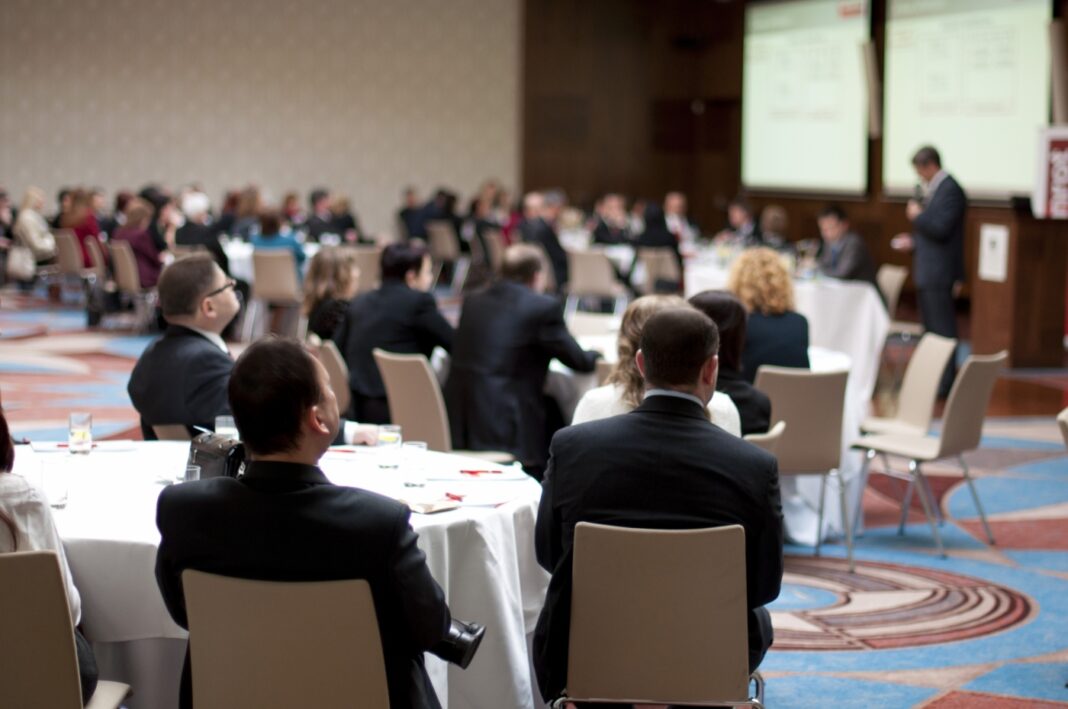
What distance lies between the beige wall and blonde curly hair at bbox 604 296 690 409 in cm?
1528

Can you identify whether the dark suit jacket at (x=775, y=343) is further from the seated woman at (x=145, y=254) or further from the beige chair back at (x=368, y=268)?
the seated woman at (x=145, y=254)

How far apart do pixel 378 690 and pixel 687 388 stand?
3.14 ft

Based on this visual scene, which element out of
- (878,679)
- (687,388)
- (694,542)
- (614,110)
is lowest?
(878,679)

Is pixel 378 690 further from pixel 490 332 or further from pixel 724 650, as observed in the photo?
pixel 490 332

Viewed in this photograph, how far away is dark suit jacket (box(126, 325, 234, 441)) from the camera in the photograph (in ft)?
14.6

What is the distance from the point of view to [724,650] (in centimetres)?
302

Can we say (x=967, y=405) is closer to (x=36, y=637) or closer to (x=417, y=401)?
(x=417, y=401)

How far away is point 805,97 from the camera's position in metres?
17.3

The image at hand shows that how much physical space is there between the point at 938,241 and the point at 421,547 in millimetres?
7602

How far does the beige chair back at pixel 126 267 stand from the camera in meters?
12.3

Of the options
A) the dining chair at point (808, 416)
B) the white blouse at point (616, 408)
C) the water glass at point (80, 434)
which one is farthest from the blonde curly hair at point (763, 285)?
the water glass at point (80, 434)

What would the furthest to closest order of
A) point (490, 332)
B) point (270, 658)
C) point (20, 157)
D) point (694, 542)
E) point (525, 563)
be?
point (20, 157) → point (490, 332) → point (525, 563) → point (694, 542) → point (270, 658)

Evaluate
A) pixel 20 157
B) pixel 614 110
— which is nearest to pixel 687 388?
pixel 20 157

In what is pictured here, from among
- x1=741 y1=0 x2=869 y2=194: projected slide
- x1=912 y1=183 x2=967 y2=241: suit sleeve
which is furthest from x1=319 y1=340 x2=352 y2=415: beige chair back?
x1=741 y1=0 x2=869 y2=194: projected slide
